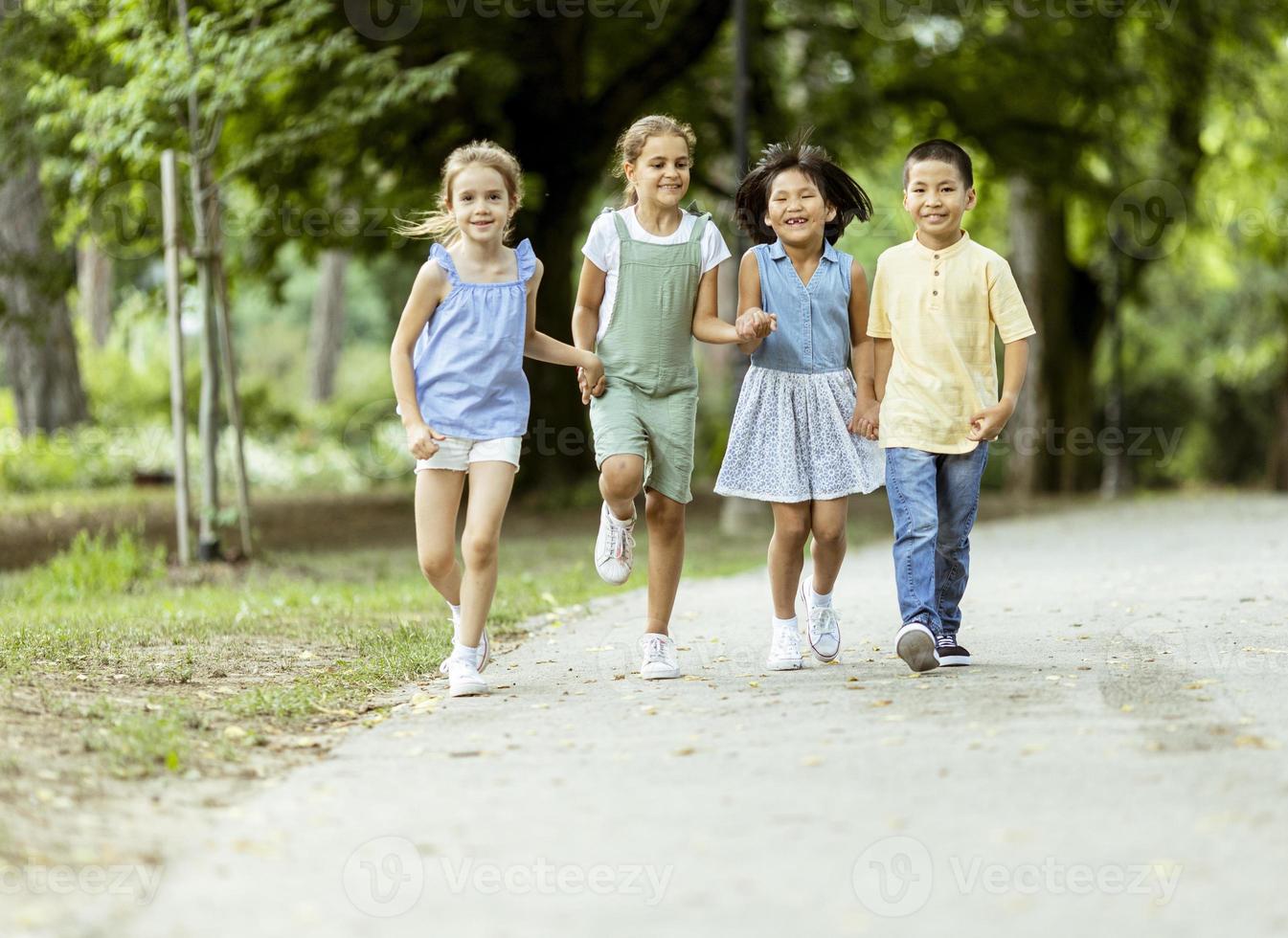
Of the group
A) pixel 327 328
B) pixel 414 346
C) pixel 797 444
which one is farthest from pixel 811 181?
pixel 327 328

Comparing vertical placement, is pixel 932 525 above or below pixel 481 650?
above

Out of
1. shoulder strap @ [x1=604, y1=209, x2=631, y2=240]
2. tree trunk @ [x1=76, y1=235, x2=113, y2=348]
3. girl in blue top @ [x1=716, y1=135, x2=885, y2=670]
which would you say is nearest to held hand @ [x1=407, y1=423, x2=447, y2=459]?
shoulder strap @ [x1=604, y1=209, x2=631, y2=240]

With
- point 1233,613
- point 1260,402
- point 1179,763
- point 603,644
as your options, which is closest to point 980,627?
point 1233,613

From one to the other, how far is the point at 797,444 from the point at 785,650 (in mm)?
771

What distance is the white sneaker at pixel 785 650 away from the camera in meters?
5.97

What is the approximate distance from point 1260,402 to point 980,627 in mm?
19507

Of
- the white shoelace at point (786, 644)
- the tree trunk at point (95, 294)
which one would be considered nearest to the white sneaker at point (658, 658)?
the white shoelace at point (786, 644)

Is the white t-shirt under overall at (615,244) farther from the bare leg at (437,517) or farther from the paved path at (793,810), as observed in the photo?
the paved path at (793,810)

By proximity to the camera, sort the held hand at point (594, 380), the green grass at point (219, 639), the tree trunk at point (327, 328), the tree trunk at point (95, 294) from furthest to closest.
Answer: the tree trunk at point (327, 328), the tree trunk at point (95, 294), the held hand at point (594, 380), the green grass at point (219, 639)

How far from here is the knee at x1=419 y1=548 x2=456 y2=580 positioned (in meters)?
5.78

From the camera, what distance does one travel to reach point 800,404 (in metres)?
5.99

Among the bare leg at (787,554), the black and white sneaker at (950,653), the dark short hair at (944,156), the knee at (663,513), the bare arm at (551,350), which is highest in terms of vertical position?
the dark short hair at (944,156)

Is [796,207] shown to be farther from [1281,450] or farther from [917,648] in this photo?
[1281,450]

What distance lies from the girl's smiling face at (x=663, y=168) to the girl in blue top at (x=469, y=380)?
1.66 ft
